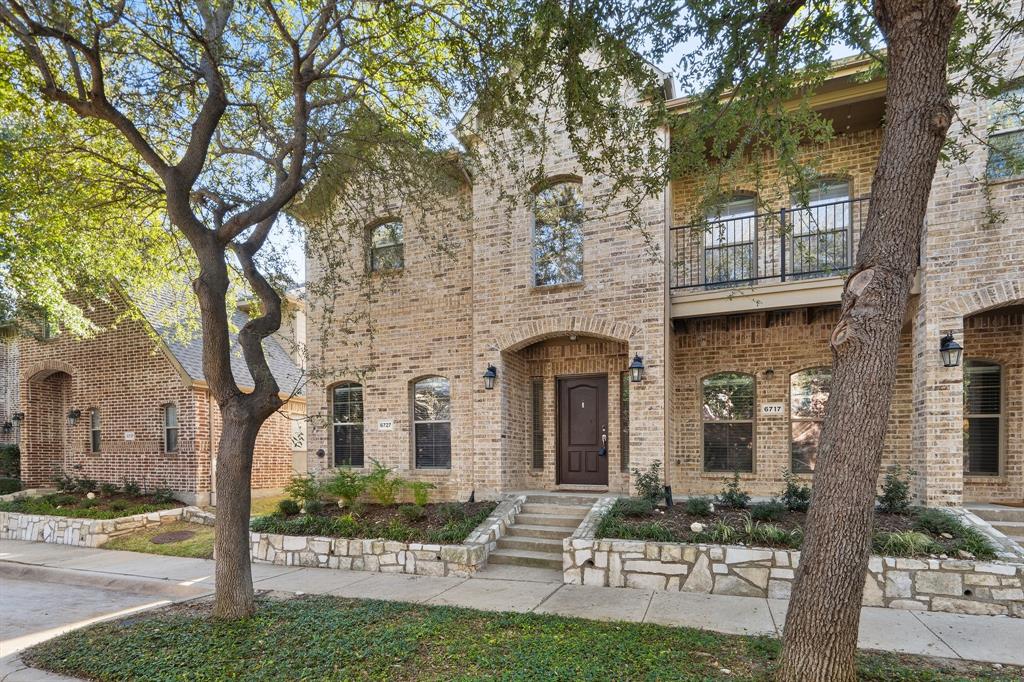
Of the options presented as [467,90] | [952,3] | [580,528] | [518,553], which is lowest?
[518,553]

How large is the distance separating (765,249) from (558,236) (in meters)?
3.35

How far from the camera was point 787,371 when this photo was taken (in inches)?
357

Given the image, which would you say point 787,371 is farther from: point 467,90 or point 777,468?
point 467,90

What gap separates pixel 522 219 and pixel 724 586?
6.27m

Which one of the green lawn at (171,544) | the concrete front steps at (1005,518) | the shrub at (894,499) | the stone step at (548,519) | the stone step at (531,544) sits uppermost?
the shrub at (894,499)

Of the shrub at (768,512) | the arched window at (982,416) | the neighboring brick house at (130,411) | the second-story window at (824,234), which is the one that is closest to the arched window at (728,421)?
the second-story window at (824,234)

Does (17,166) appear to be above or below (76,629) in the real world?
above

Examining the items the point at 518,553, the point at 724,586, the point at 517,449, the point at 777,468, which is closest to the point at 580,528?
the point at 518,553

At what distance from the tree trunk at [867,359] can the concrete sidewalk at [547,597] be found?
1671 millimetres

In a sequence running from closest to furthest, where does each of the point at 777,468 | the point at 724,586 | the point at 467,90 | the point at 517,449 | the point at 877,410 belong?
the point at 877,410 → the point at 724,586 → the point at 467,90 → the point at 777,468 → the point at 517,449

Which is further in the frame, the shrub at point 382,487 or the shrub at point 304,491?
the shrub at point 304,491

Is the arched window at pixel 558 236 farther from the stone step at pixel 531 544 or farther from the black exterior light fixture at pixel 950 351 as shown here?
the black exterior light fixture at pixel 950 351

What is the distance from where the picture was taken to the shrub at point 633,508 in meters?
7.34

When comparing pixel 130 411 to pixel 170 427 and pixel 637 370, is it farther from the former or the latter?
pixel 637 370
